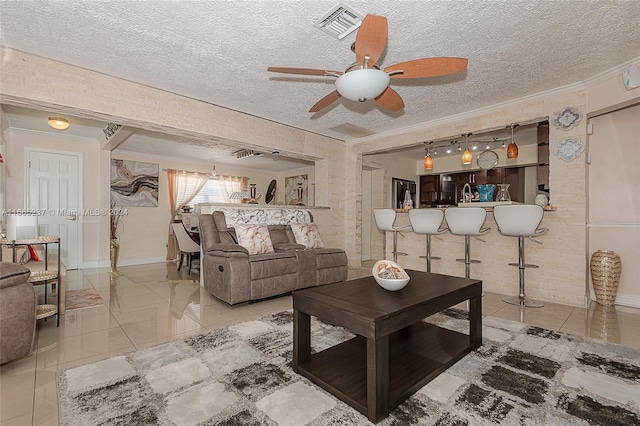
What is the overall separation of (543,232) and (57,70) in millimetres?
5498

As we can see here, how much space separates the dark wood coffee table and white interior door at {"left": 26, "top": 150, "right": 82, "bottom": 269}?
5.78m

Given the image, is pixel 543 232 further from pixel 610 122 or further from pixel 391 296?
pixel 391 296

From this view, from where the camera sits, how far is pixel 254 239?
3.80 meters

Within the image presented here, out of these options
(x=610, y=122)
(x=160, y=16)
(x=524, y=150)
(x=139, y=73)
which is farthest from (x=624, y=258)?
(x=139, y=73)

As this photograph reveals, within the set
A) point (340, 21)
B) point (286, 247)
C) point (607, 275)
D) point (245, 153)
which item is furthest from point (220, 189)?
point (607, 275)

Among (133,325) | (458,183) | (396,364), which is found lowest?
(133,325)

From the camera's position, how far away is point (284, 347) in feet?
7.29

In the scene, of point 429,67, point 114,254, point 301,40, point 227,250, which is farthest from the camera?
point 114,254

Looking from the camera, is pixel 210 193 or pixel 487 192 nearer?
pixel 487 192

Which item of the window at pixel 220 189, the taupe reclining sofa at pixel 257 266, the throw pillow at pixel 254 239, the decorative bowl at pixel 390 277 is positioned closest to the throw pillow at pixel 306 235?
the taupe reclining sofa at pixel 257 266

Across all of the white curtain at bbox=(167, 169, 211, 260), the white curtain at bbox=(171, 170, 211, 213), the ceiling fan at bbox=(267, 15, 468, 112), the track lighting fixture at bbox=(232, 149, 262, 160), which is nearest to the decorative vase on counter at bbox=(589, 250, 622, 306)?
the ceiling fan at bbox=(267, 15, 468, 112)

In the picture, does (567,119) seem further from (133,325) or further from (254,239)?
(133,325)

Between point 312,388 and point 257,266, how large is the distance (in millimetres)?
1869

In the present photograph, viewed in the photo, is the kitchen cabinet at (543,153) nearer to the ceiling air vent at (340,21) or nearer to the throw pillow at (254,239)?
the ceiling air vent at (340,21)
